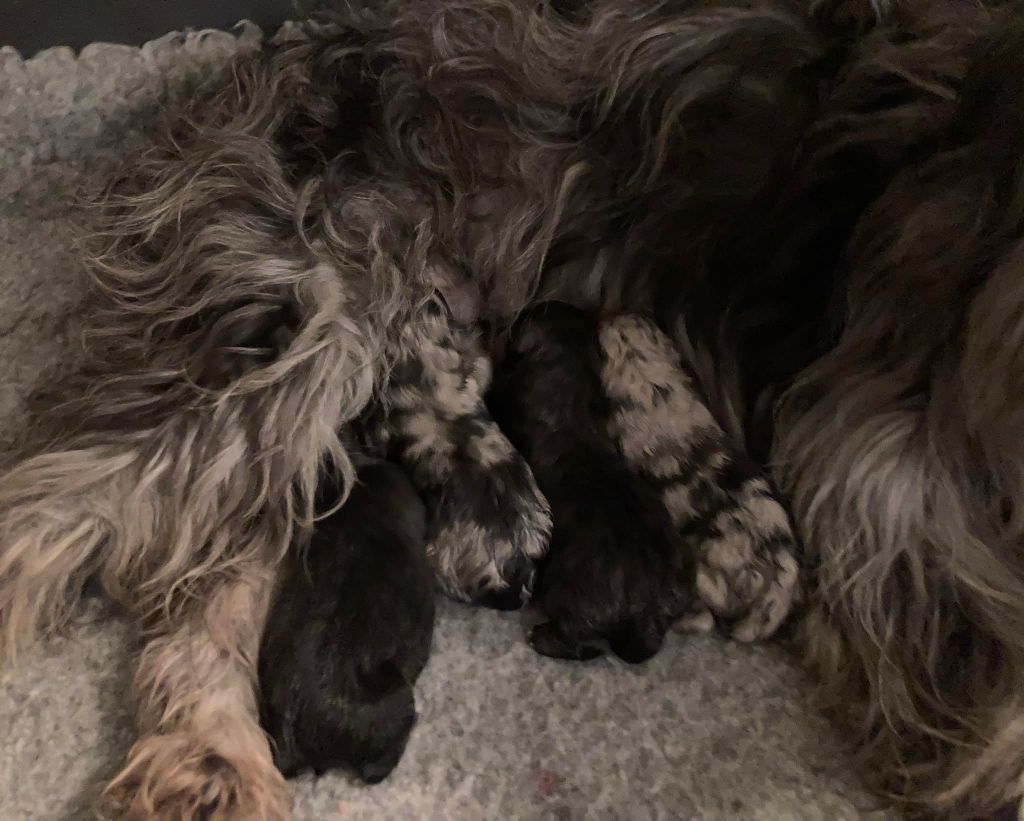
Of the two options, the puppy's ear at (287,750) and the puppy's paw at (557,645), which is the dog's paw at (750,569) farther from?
the puppy's ear at (287,750)

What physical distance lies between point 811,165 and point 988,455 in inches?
14.5

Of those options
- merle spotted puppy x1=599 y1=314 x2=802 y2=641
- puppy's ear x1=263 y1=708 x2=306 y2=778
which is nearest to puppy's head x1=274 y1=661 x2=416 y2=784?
puppy's ear x1=263 y1=708 x2=306 y2=778

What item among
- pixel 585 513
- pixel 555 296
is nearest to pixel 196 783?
pixel 585 513

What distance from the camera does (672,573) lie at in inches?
44.0

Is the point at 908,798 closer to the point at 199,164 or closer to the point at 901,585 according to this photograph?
the point at 901,585

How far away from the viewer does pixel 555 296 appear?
1385 mm

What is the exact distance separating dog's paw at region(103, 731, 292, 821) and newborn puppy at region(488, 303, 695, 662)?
0.32 metres

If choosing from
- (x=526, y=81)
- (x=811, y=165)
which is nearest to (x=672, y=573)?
(x=811, y=165)

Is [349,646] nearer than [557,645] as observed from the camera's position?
Yes

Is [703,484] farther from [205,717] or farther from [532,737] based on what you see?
[205,717]

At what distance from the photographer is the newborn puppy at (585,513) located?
43.9 inches

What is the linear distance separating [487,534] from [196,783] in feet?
1.20

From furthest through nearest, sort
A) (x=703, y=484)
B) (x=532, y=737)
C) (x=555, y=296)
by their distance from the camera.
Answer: (x=555, y=296)
(x=703, y=484)
(x=532, y=737)

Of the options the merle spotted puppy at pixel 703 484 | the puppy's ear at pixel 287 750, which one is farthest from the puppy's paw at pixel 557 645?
the puppy's ear at pixel 287 750
